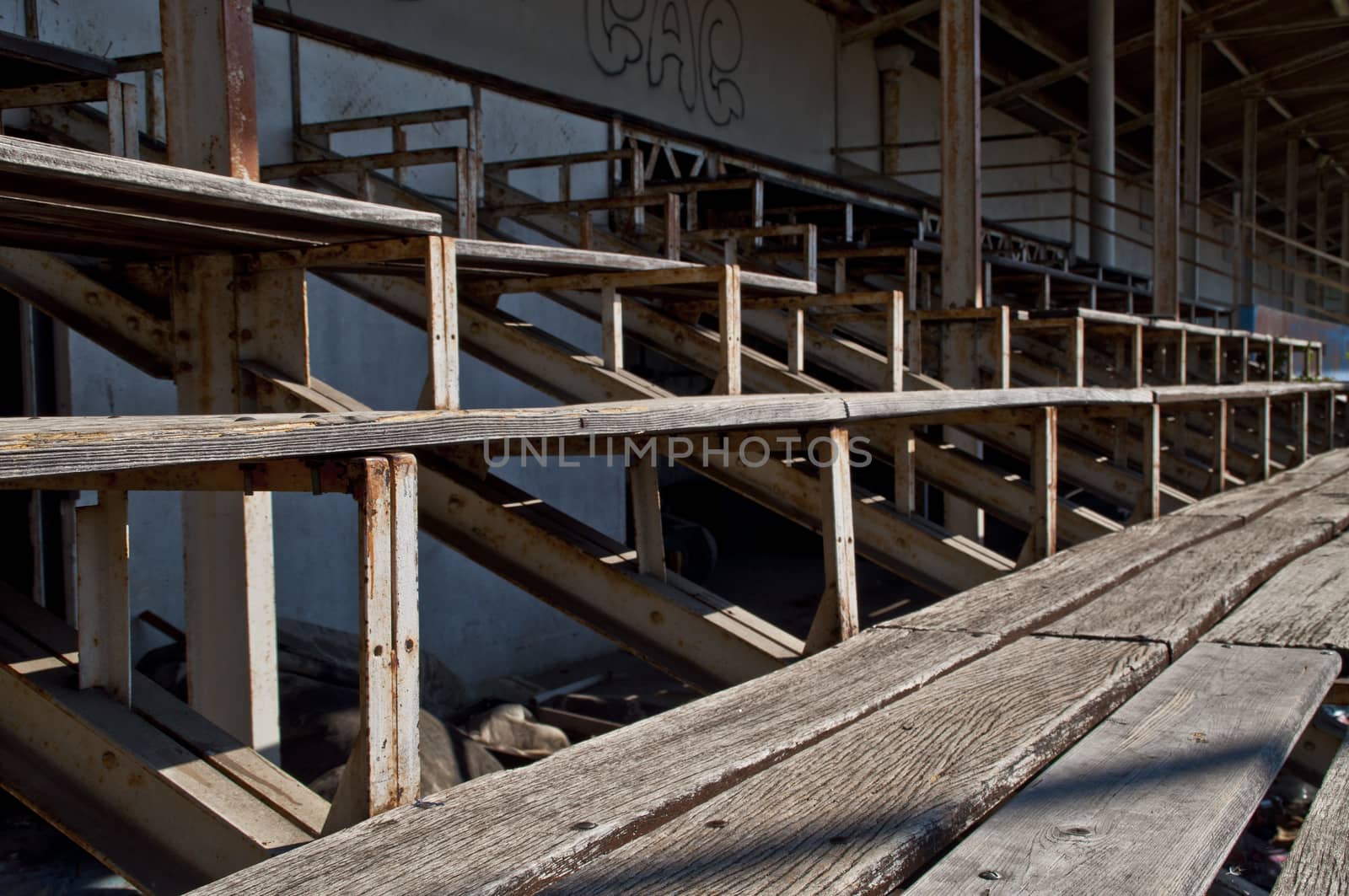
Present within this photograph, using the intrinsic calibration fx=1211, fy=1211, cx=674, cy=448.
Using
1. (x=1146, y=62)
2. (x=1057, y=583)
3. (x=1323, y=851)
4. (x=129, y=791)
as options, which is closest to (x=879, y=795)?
(x=1323, y=851)

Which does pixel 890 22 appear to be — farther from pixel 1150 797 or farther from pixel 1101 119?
pixel 1150 797

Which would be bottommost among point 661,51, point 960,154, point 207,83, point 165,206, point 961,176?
point 165,206

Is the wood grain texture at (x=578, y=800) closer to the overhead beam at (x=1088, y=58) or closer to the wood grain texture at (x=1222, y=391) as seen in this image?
the wood grain texture at (x=1222, y=391)

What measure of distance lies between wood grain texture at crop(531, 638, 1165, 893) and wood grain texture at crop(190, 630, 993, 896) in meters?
0.04

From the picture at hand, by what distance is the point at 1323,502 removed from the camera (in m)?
5.57

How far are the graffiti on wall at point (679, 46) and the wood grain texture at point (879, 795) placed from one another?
7.80 meters

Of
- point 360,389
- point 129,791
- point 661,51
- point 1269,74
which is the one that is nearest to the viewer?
point 129,791

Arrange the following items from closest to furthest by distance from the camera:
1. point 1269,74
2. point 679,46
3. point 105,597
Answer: point 105,597 → point 679,46 → point 1269,74

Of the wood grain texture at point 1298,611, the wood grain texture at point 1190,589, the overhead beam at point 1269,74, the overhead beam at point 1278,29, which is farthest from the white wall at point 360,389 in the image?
the overhead beam at point 1269,74

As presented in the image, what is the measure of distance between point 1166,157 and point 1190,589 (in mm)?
7506

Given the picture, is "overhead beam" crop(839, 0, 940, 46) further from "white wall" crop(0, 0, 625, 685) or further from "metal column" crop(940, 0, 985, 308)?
"metal column" crop(940, 0, 985, 308)

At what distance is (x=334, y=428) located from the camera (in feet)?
5.74

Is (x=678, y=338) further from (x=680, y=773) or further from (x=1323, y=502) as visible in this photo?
(x=680, y=773)

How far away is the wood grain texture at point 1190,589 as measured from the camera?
2785mm
